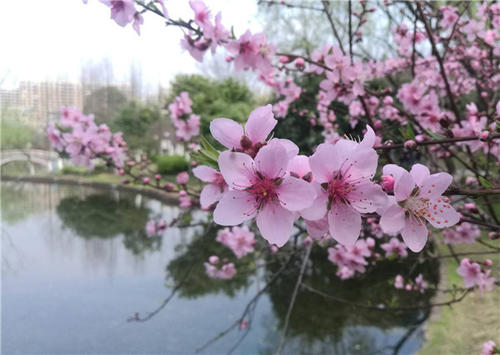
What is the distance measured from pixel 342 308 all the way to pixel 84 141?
7.88 feet

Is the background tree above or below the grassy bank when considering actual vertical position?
above

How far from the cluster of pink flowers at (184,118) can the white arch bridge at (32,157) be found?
4.86 metres

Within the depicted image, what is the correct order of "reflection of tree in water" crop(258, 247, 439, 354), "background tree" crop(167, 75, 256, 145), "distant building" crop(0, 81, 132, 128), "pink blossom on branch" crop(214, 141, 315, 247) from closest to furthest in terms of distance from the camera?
"pink blossom on branch" crop(214, 141, 315, 247), "reflection of tree in water" crop(258, 247, 439, 354), "distant building" crop(0, 81, 132, 128), "background tree" crop(167, 75, 256, 145)

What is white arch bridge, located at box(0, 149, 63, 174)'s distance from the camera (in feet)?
22.5

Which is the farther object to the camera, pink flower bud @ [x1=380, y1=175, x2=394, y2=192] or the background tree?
the background tree

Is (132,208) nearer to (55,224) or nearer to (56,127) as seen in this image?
(55,224)

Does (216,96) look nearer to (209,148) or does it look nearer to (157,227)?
(157,227)

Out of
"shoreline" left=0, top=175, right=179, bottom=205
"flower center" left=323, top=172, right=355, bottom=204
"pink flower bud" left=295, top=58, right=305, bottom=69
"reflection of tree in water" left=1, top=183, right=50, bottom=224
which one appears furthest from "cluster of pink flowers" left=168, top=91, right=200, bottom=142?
"reflection of tree in water" left=1, top=183, right=50, bottom=224

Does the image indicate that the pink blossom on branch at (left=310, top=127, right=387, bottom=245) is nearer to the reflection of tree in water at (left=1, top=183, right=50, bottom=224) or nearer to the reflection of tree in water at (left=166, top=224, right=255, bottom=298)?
the reflection of tree in water at (left=166, top=224, right=255, bottom=298)

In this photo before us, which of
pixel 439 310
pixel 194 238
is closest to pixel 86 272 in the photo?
pixel 194 238

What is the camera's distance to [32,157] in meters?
7.88

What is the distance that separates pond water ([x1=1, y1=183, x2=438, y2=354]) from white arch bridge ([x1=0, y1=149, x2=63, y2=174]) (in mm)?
1672

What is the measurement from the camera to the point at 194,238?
5.64m

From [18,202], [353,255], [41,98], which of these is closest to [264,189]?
[353,255]
